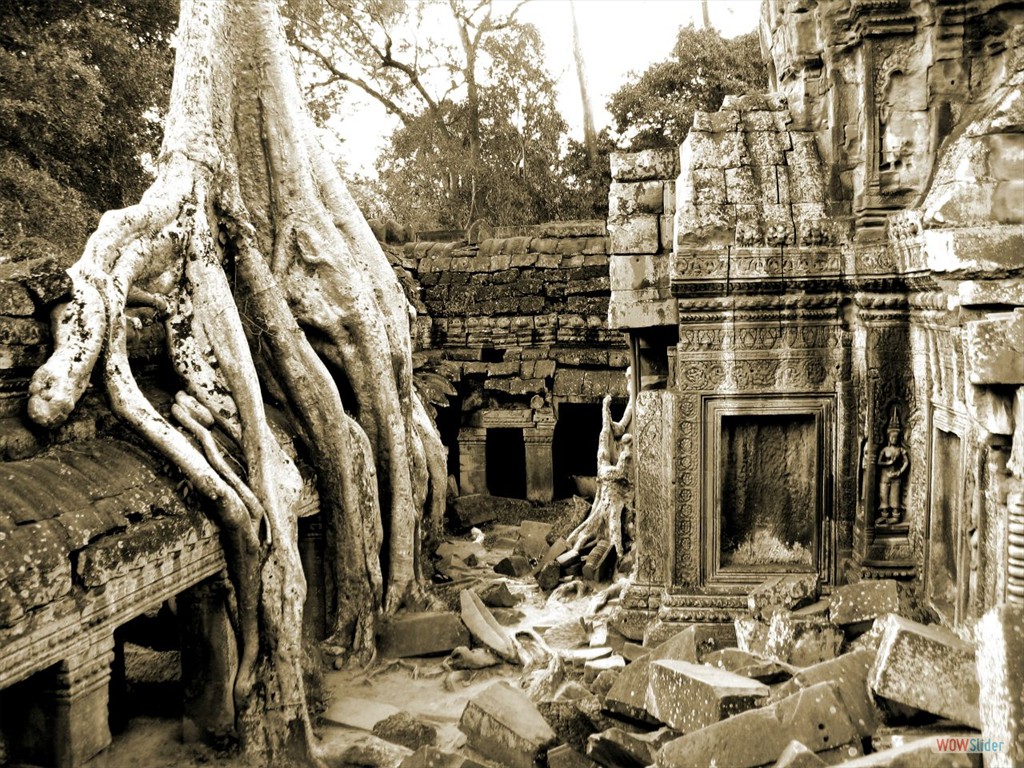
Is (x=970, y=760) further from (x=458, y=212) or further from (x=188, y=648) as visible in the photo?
(x=458, y=212)

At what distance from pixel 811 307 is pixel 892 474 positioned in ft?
3.51

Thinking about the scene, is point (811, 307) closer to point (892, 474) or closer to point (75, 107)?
point (892, 474)

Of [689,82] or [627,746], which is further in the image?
[689,82]

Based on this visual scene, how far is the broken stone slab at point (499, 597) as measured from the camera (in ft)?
23.3

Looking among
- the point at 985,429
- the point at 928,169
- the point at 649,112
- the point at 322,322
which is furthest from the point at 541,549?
the point at 649,112

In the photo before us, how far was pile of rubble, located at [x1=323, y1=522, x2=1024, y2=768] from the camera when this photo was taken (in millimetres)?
2959

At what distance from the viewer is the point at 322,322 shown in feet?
21.9

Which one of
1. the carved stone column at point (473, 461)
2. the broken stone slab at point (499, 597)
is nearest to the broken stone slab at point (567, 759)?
the broken stone slab at point (499, 597)

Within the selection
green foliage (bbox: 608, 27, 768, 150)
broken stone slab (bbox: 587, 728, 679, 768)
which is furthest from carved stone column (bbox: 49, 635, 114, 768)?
green foliage (bbox: 608, 27, 768, 150)

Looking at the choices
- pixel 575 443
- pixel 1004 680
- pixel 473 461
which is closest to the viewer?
pixel 1004 680

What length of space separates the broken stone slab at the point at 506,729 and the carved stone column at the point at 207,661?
1.28 metres

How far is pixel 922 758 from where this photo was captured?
2.85 meters

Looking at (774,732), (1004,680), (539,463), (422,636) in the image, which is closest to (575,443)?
(539,463)

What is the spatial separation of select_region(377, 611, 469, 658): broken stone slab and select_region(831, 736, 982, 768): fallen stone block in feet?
12.0
